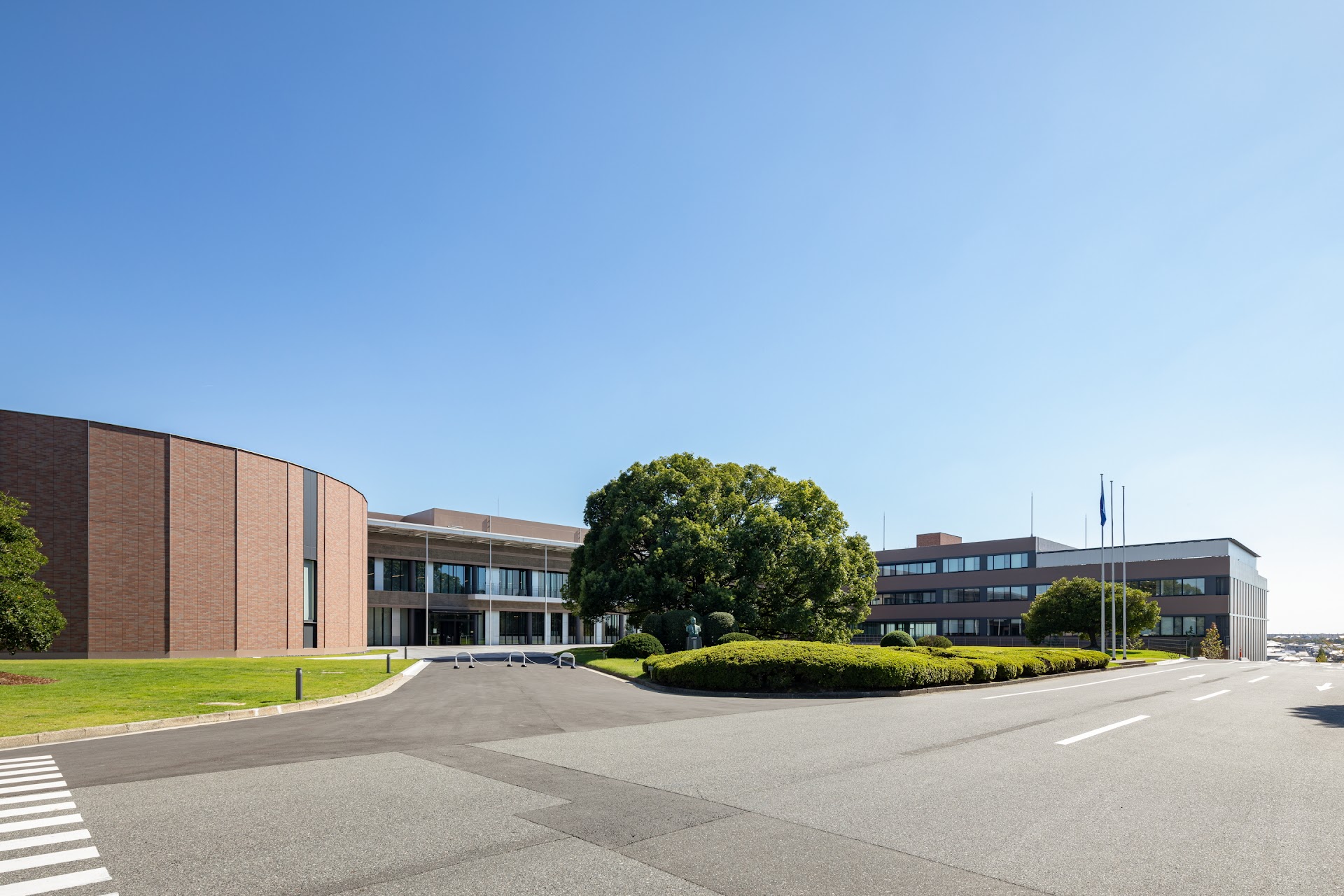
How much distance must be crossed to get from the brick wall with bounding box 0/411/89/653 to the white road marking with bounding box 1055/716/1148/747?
39.6 m

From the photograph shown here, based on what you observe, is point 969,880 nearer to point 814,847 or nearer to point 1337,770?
point 814,847

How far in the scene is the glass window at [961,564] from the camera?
3578 inches

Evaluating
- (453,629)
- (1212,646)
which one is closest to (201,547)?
(453,629)

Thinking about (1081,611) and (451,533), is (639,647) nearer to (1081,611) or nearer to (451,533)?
(451,533)

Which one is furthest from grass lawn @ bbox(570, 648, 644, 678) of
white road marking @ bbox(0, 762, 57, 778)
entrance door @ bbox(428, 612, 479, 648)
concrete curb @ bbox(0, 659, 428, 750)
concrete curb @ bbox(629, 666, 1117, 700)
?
entrance door @ bbox(428, 612, 479, 648)

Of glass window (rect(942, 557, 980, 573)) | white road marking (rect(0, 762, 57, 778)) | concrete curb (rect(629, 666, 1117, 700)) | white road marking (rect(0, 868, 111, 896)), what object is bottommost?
glass window (rect(942, 557, 980, 573))

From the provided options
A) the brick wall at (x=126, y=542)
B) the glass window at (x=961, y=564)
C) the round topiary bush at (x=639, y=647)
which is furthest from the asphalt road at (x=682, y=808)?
the glass window at (x=961, y=564)

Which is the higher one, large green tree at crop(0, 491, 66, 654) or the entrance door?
large green tree at crop(0, 491, 66, 654)

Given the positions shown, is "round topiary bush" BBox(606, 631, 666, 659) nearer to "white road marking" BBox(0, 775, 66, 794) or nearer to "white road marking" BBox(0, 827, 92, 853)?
"white road marking" BBox(0, 775, 66, 794)

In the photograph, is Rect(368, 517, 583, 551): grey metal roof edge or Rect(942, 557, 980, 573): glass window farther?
Rect(942, 557, 980, 573): glass window

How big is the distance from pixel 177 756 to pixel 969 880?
10683mm

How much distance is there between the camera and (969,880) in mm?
5871

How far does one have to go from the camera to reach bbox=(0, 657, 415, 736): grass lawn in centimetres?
1591

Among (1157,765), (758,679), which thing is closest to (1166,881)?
(1157,765)
